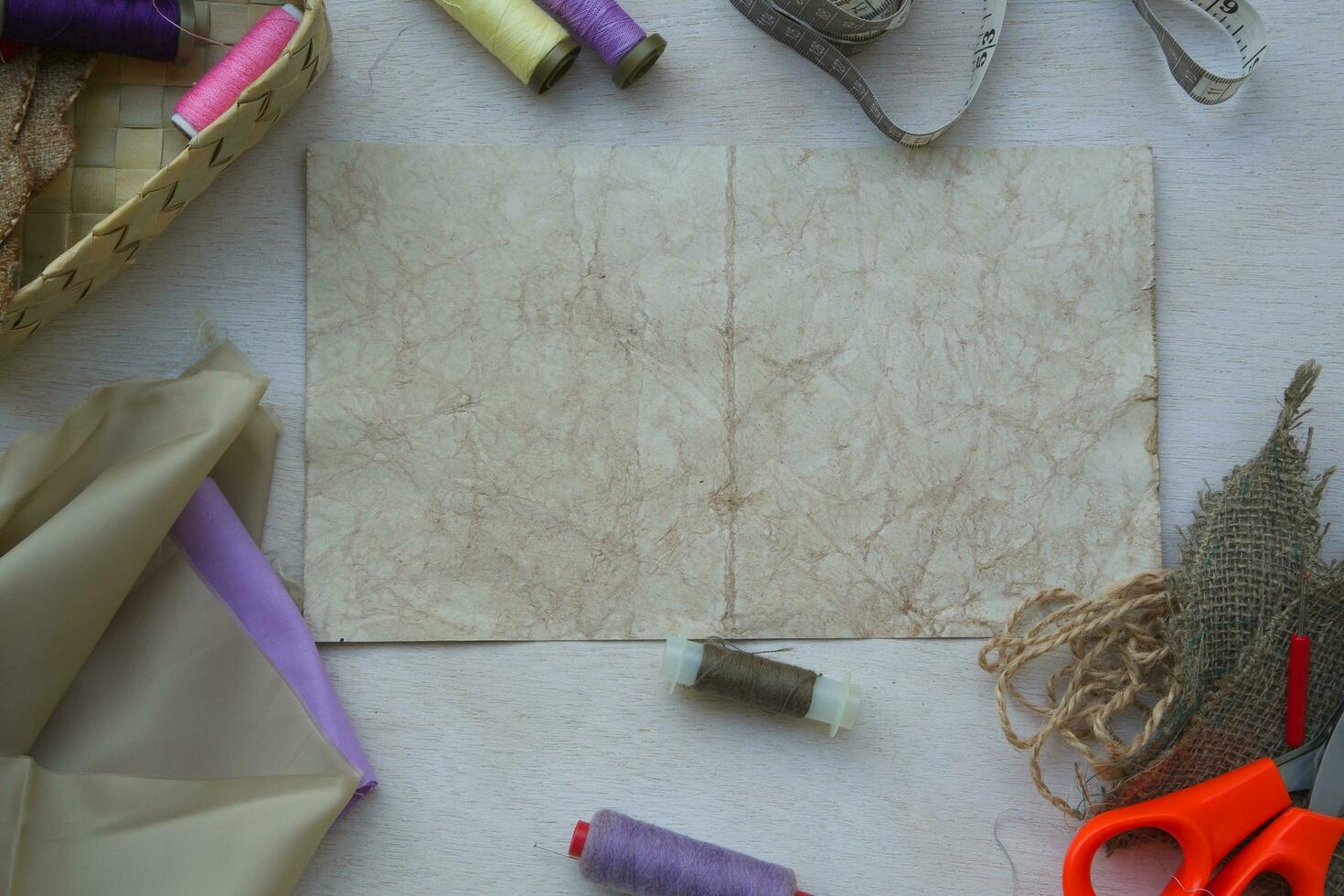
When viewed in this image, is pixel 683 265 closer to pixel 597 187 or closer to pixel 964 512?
pixel 597 187

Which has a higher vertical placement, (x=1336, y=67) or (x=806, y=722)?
(x=1336, y=67)

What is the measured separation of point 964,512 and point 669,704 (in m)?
0.34

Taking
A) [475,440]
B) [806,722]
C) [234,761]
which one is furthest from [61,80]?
[806,722]

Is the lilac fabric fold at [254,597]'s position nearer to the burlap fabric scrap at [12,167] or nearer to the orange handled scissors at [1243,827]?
the burlap fabric scrap at [12,167]

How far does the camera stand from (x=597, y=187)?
996 millimetres

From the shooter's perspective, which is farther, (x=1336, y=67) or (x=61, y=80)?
(x=1336, y=67)

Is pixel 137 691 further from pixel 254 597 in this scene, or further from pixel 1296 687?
pixel 1296 687

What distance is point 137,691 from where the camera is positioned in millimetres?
A: 896

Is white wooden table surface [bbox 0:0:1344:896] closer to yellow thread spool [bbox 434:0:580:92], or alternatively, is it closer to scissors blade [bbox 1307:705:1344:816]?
yellow thread spool [bbox 434:0:580:92]

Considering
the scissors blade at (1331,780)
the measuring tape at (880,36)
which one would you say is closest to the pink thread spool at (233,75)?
the measuring tape at (880,36)

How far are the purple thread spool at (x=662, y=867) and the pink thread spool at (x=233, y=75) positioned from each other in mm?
739

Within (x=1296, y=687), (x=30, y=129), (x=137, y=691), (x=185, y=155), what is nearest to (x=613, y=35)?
(x=185, y=155)

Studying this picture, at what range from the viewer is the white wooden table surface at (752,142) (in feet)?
3.14

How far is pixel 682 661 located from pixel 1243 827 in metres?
0.51
